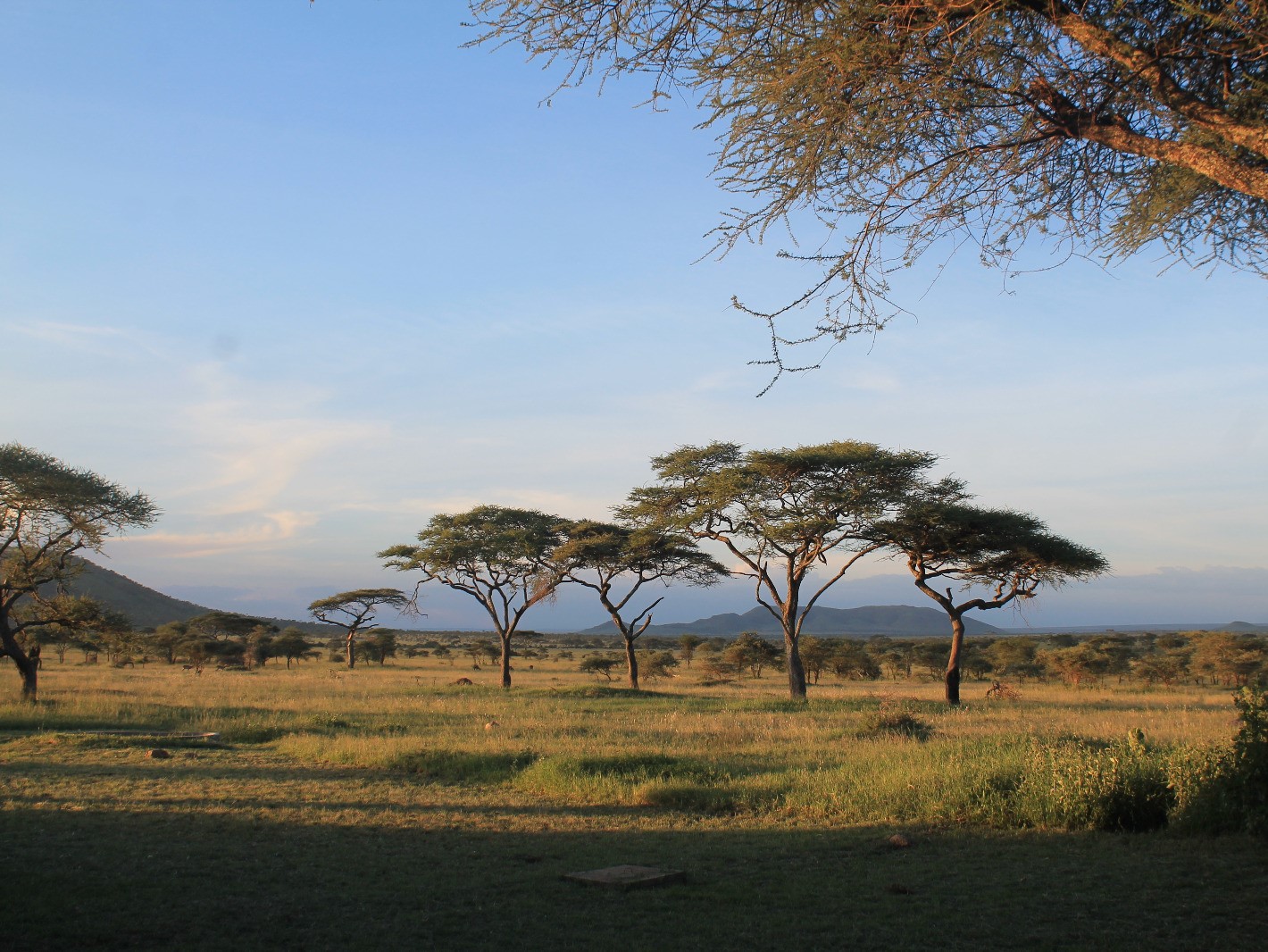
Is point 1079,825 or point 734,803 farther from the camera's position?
point 734,803

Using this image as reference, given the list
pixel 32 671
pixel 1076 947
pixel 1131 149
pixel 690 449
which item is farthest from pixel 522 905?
pixel 690 449

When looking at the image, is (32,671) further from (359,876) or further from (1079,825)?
(1079,825)

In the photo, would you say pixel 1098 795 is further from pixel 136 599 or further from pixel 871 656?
pixel 136 599

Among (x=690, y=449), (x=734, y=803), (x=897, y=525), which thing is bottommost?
(x=734, y=803)

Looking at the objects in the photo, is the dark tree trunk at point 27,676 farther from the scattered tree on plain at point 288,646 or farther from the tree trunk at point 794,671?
the scattered tree on plain at point 288,646

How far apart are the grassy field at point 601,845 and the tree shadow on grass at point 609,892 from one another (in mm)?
25

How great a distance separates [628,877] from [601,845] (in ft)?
4.70

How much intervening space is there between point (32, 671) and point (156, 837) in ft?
55.5

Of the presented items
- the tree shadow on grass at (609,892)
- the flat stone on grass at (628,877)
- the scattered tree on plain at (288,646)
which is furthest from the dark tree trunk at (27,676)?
the scattered tree on plain at (288,646)

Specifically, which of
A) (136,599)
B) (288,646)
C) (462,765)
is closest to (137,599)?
(136,599)

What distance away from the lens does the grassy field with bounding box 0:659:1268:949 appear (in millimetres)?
4801

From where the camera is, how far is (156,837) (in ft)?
23.0

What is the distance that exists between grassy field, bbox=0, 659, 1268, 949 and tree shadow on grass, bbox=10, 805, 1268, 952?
2 cm

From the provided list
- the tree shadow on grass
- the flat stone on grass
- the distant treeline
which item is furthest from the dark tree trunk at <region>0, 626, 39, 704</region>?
the flat stone on grass
